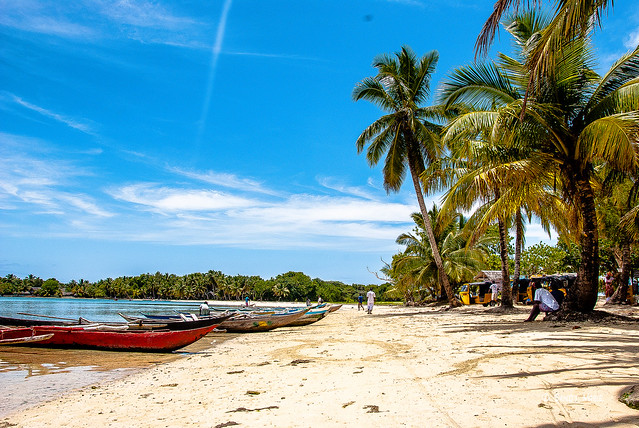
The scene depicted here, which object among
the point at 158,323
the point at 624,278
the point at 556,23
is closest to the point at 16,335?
the point at 158,323

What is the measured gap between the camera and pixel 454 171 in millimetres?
19109

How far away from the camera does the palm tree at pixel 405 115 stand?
21188 mm

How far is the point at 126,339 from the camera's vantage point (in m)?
11.3

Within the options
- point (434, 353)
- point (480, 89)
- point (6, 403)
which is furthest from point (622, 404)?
point (480, 89)

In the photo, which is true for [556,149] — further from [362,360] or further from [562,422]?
[562,422]

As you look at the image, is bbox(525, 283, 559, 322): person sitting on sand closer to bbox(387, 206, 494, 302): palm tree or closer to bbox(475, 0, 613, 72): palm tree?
bbox(475, 0, 613, 72): palm tree

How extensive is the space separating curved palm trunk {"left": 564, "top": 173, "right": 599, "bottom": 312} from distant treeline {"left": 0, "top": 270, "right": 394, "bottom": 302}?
59.5m

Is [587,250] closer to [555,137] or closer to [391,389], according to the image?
[555,137]

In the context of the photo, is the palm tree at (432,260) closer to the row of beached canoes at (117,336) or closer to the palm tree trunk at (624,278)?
the palm tree trunk at (624,278)

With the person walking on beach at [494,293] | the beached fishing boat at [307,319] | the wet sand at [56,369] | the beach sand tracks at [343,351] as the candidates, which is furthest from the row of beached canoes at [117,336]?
the person walking on beach at [494,293]

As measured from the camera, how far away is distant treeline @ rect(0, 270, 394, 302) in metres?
86.8

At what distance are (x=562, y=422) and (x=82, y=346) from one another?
41.5 feet

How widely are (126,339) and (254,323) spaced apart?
5.96 meters

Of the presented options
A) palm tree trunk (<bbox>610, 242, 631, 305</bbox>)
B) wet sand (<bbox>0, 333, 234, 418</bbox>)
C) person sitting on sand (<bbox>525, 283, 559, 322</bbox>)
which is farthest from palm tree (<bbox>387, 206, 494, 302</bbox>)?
wet sand (<bbox>0, 333, 234, 418</bbox>)
